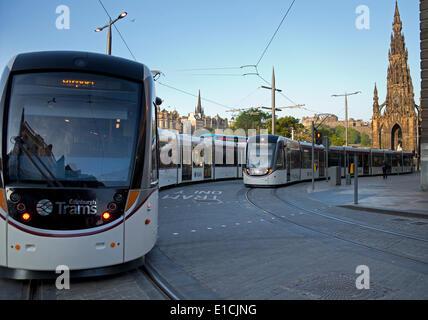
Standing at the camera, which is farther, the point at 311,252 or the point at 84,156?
the point at 311,252

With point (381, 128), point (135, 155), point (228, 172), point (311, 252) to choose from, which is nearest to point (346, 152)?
point (228, 172)

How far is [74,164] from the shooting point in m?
4.73

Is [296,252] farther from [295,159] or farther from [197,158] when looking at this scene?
[295,159]

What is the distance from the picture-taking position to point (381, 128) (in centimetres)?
9875

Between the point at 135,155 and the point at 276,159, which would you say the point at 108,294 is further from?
the point at 276,159

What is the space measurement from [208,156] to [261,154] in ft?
20.1

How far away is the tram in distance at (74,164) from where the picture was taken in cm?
443

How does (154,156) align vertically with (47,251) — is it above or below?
above

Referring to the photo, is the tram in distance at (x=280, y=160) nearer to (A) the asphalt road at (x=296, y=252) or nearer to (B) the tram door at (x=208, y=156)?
(B) the tram door at (x=208, y=156)

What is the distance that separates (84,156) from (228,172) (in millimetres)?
23623

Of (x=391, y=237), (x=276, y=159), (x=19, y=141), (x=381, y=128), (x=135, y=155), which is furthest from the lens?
(x=381, y=128)

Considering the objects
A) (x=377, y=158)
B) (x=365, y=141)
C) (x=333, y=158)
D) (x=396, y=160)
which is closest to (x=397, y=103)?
(x=396, y=160)

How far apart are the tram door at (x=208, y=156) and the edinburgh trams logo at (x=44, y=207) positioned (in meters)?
20.0

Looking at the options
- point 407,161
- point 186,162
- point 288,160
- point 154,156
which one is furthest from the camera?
point 407,161
